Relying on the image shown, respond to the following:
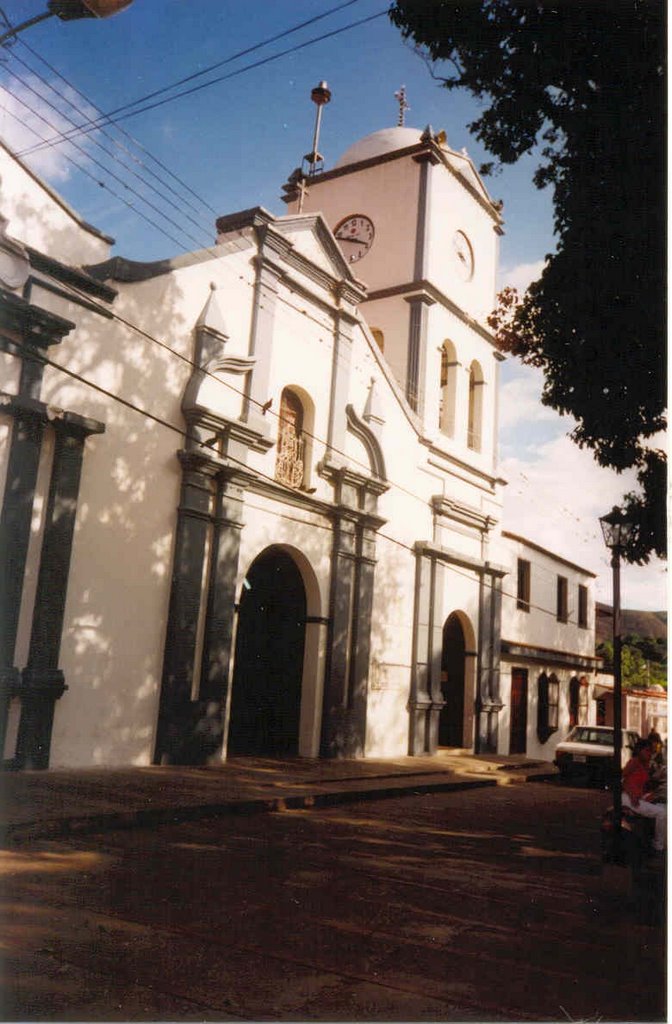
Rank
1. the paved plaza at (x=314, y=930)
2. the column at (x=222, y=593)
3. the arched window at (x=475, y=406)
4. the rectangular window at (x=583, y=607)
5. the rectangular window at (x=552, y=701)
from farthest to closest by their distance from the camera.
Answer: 1. the rectangular window at (x=583, y=607)
2. the rectangular window at (x=552, y=701)
3. the arched window at (x=475, y=406)
4. the column at (x=222, y=593)
5. the paved plaza at (x=314, y=930)

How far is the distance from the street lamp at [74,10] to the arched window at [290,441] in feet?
29.4

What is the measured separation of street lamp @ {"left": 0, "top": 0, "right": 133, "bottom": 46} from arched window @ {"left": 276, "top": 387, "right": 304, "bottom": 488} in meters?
8.96

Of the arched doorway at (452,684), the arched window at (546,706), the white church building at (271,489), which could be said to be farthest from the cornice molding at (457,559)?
the arched window at (546,706)

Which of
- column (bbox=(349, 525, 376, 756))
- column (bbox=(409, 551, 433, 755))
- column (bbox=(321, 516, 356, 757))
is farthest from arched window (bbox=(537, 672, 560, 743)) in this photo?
column (bbox=(321, 516, 356, 757))

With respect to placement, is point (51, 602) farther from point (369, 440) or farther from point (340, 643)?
point (369, 440)

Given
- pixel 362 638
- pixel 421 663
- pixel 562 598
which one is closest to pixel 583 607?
pixel 562 598

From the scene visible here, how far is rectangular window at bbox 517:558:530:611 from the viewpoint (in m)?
22.2

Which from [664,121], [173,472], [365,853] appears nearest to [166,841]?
[365,853]

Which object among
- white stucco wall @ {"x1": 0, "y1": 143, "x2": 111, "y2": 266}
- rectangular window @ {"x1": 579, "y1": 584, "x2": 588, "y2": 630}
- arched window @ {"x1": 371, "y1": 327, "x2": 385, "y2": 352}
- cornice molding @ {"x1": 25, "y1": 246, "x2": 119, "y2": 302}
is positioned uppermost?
arched window @ {"x1": 371, "y1": 327, "x2": 385, "y2": 352}

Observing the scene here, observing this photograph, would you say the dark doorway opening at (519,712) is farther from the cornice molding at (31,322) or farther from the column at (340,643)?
the cornice molding at (31,322)

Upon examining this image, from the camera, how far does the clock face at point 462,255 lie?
19.1 metres

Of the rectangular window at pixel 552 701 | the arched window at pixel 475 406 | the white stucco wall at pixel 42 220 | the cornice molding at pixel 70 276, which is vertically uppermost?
the arched window at pixel 475 406

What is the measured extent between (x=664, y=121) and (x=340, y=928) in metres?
5.64

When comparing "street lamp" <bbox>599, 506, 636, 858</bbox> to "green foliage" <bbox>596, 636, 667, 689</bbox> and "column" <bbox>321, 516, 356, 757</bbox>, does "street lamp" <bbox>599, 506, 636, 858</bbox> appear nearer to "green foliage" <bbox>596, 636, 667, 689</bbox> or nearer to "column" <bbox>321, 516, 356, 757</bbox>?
"green foliage" <bbox>596, 636, 667, 689</bbox>
